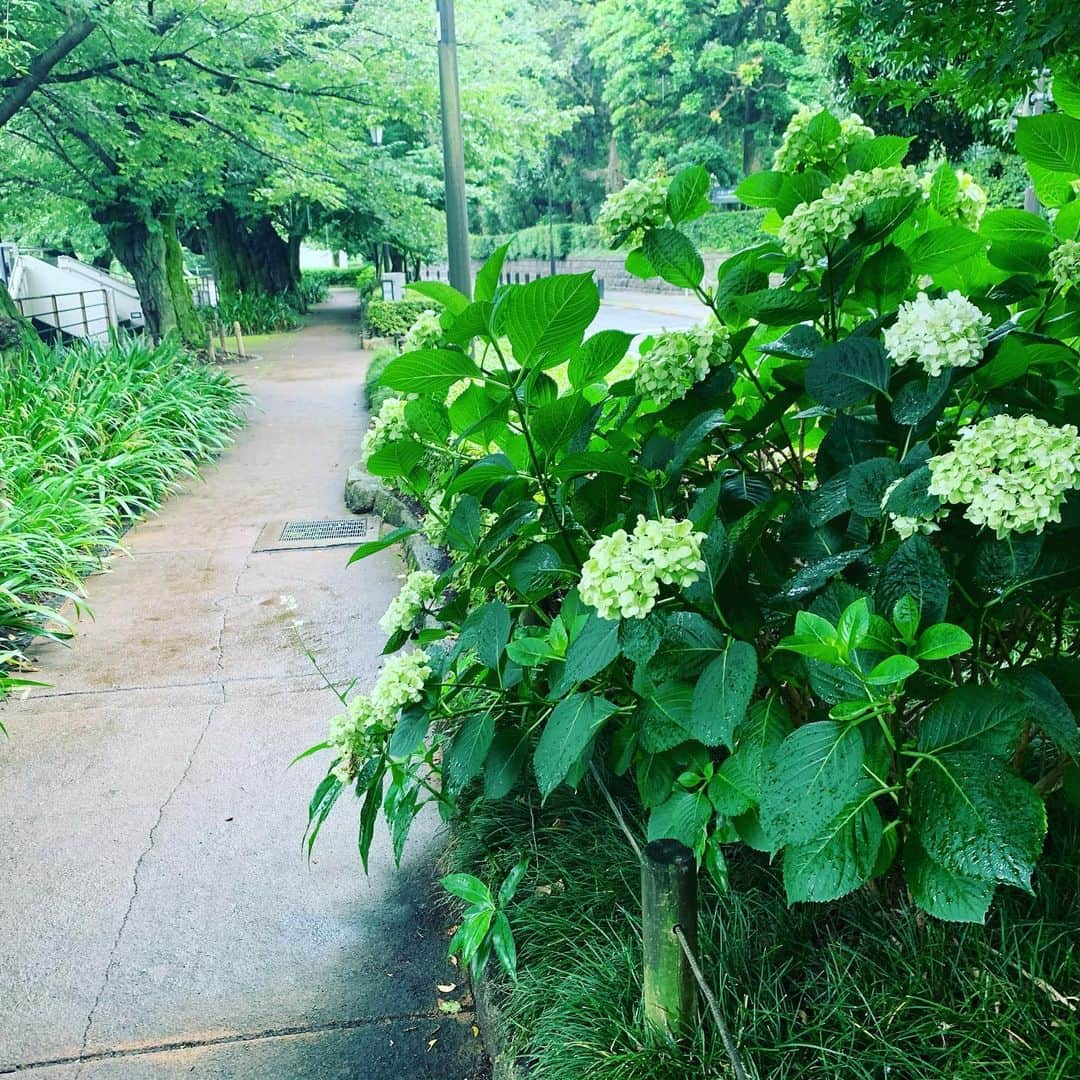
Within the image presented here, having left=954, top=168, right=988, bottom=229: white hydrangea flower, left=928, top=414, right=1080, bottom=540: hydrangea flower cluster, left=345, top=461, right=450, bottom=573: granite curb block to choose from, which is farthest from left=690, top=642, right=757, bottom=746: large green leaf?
left=345, top=461, right=450, bottom=573: granite curb block

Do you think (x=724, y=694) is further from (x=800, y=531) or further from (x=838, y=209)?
(x=838, y=209)

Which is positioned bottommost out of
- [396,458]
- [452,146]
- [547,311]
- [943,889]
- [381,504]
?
[381,504]

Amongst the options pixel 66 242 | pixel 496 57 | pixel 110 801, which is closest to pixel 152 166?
pixel 496 57

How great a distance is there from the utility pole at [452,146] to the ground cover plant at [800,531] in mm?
6588

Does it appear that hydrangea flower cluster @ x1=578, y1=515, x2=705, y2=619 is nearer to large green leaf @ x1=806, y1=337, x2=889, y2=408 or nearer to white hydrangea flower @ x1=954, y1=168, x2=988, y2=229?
large green leaf @ x1=806, y1=337, x2=889, y2=408

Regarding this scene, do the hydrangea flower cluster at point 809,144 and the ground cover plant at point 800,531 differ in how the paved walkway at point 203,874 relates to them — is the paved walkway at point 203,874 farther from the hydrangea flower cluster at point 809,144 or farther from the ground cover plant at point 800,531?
the hydrangea flower cluster at point 809,144

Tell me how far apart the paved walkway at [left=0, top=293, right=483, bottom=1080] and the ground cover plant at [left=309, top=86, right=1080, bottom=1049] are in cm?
55

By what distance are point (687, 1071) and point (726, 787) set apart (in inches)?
23.8

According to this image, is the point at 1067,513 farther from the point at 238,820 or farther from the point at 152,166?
the point at 152,166

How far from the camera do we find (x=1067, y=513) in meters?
1.45

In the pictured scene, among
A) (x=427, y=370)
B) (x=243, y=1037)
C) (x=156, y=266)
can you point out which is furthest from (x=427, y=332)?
(x=156, y=266)

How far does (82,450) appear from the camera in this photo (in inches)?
309

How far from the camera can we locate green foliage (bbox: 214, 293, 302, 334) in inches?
894

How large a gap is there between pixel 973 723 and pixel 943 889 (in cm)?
25
